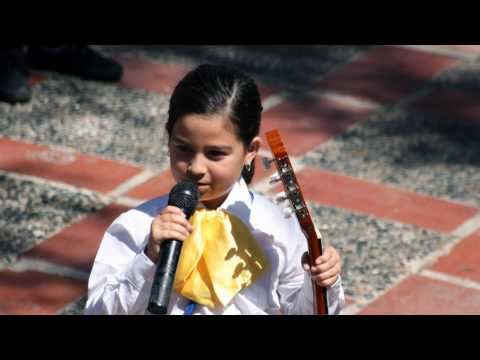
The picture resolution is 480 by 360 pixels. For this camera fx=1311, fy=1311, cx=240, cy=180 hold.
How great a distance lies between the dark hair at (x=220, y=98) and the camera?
9.80ft

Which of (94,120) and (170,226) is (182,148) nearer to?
(170,226)

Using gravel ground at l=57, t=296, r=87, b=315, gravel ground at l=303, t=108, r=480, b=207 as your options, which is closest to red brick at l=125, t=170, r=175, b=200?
gravel ground at l=303, t=108, r=480, b=207

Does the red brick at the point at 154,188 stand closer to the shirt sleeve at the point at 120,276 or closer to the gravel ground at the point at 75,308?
the gravel ground at the point at 75,308

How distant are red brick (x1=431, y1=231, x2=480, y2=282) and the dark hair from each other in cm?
186

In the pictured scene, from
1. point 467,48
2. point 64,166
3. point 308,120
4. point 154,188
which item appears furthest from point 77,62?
point 467,48

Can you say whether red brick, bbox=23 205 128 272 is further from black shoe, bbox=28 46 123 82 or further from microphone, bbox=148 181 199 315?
microphone, bbox=148 181 199 315

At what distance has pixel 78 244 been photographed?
4.93m

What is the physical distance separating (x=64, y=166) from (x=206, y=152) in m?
2.67

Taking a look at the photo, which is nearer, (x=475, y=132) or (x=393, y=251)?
(x=393, y=251)

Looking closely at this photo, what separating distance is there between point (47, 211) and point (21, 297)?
2.16 feet

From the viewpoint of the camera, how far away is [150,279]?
2.88 m

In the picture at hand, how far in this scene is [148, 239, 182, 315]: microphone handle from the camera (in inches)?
99.6
